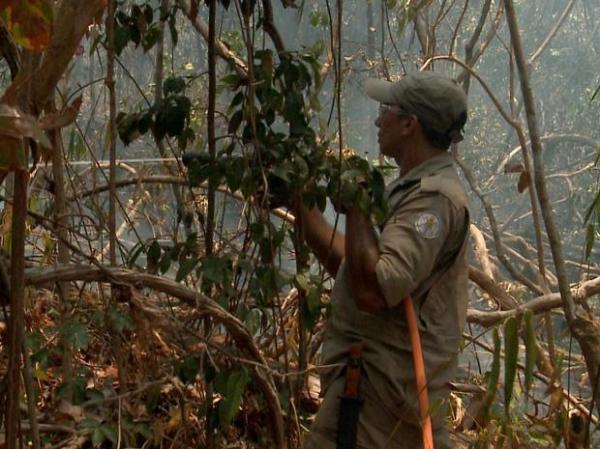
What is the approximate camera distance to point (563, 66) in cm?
786

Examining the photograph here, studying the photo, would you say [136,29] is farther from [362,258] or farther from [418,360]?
[418,360]

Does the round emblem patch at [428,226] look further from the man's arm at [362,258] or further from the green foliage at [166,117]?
the green foliage at [166,117]

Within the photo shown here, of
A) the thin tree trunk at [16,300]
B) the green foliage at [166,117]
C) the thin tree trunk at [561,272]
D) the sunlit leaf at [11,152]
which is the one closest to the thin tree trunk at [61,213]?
the green foliage at [166,117]

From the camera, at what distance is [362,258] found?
2.02 m

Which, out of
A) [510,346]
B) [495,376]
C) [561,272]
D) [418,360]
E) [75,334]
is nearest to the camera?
[75,334]

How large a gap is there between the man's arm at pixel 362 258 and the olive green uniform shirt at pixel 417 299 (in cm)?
2

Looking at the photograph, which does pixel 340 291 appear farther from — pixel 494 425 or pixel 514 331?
pixel 494 425

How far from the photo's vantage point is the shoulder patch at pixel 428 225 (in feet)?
6.69

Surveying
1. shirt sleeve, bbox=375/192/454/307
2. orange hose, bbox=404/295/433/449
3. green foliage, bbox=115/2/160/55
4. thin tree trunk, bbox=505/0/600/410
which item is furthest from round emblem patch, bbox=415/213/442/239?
thin tree trunk, bbox=505/0/600/410

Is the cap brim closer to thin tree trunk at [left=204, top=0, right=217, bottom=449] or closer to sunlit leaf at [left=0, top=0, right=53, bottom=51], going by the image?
thin tree trunk at [left=204, top=0, right=217, bottom=449]

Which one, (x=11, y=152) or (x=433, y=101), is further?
(x=433, y=101)

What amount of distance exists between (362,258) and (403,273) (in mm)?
85

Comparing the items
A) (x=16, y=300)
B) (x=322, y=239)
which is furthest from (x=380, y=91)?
(x=16, y=300)

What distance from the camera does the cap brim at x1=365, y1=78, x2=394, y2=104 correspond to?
7.40 ft
